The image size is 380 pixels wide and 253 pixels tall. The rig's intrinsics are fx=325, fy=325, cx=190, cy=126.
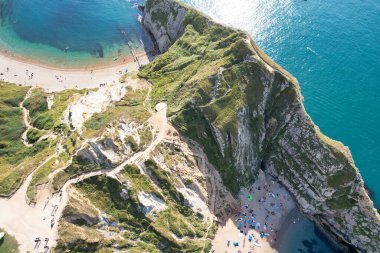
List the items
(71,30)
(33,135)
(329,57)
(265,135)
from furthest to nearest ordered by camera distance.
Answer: (71,30), (329,57), (265,135), (33,135)

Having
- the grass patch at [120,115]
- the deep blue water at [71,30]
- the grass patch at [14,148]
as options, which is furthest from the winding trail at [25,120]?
the deep blue water at [71,30]

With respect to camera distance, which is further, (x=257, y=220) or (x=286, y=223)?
(x=286, y=223)

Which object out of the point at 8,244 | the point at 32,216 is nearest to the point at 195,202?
the point at 32,216

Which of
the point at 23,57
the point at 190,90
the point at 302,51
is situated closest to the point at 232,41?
the point at 190,90

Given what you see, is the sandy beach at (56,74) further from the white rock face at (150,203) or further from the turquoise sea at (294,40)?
the white rock face at (150,203)

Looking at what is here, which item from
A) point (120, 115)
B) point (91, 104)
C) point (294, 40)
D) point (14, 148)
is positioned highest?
point (294, 40)

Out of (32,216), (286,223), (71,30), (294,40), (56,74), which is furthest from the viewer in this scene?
(71,30)

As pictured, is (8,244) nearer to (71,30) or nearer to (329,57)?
(71,30)

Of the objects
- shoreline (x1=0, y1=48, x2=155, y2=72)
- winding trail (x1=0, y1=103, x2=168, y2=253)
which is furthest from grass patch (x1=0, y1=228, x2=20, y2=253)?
shoreline (x1=0, y1=48, x2=155, y2=72)
